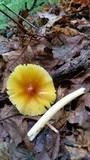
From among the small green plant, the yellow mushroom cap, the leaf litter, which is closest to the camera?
the leaf litter

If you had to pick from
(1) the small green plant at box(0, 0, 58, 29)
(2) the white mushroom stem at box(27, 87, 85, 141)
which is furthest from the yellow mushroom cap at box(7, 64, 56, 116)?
(1) the small green plant at box(0, 0, 58, 29)

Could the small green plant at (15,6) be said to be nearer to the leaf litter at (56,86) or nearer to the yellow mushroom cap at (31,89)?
the leaf litter at (56,86)

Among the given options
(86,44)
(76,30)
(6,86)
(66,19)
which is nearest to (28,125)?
(6,86)

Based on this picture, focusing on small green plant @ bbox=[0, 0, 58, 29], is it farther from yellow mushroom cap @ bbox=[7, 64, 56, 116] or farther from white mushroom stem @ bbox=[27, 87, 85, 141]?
white mushroom stem @ bbox=[27, 87, 85, 141]

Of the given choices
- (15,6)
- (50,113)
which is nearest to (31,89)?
(50,113)

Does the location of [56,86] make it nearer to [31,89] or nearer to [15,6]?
[31,89]

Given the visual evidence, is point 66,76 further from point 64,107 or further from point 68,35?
point 68,35

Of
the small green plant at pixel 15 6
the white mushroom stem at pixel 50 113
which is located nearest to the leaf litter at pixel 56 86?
the white mushroom stem at pixel 50 113
